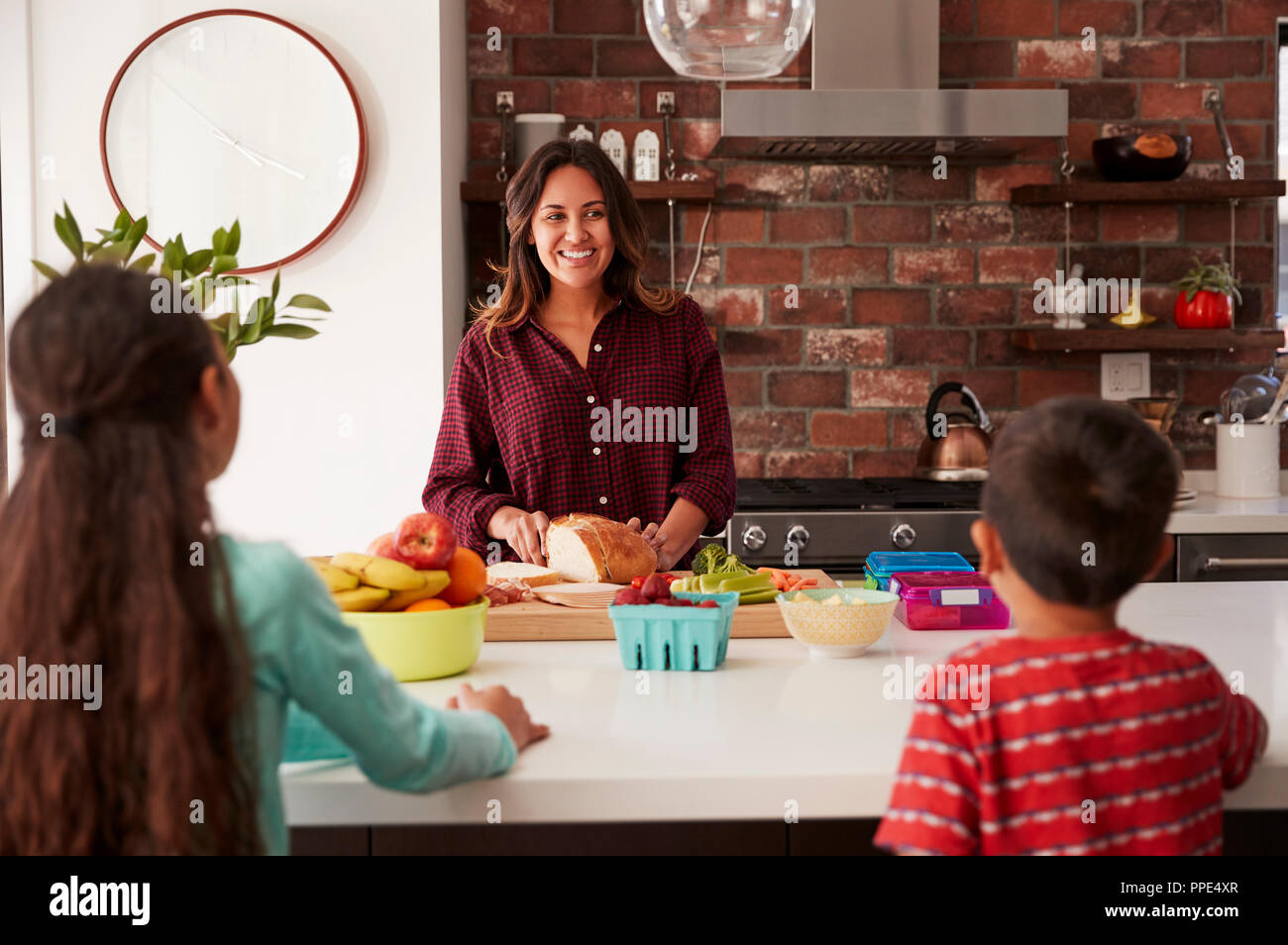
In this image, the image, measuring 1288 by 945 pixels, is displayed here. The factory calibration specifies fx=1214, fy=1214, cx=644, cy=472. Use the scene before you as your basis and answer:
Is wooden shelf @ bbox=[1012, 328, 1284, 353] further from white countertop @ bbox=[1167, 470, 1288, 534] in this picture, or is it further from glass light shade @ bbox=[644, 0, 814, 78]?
glass light shade @ bbox=[644, 0, 814, 78]

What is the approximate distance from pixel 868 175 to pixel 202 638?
3071mm

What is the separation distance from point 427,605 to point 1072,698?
29.2 inches

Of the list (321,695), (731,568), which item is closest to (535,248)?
(731,568)

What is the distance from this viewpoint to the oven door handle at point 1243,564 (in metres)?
3.01

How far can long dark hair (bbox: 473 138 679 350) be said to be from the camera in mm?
2188

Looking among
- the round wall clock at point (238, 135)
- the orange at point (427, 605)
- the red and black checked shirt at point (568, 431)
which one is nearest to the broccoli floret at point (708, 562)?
the red and black checked shirt at point (568, 431)

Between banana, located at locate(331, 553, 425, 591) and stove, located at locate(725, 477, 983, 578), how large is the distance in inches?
67.7

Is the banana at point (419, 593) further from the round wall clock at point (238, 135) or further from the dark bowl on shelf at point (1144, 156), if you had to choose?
the dark bowl on shelf at point (1144, 156)

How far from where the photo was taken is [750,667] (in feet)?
4.86

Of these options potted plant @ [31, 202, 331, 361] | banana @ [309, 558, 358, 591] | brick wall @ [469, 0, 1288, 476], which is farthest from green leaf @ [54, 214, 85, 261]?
brick wall @ [469, 0, 1288, 476]

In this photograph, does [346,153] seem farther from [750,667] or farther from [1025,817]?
[1025,817]

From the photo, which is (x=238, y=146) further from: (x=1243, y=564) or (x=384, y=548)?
(x=1243, y=564)

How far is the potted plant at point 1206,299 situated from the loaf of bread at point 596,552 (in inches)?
91.1

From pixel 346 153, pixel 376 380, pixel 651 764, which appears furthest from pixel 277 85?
pixel 651 764
